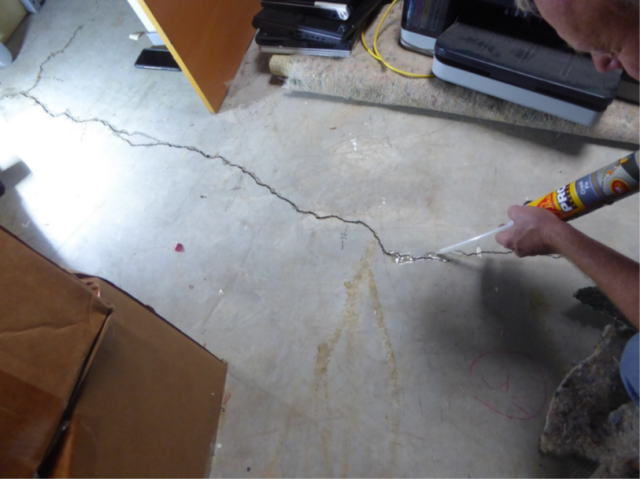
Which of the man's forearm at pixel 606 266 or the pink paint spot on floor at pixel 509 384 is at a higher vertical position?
the man's forearm at pixel 606 266

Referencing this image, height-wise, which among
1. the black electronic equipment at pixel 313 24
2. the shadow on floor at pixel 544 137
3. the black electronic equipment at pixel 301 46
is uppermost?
the black electronic equipment at pixel 313 24

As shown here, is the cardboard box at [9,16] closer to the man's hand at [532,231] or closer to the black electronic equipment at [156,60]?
the black electronic equipment at [156,60]

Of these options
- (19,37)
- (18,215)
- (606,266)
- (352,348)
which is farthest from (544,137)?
(19,37)

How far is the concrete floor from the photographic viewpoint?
99 centimetres

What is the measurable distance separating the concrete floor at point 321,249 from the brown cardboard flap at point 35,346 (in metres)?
0.63

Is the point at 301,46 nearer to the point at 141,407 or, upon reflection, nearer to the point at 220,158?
the point at 220,158

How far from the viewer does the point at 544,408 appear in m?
0.97

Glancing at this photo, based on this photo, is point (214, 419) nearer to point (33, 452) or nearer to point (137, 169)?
point (33, 452)

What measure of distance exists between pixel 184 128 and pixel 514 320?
1367 millimetres

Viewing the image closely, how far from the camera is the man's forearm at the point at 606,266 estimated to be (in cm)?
69

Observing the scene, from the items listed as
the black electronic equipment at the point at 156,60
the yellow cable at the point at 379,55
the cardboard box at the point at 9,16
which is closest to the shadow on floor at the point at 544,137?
the yellow cable at the point at 379,55

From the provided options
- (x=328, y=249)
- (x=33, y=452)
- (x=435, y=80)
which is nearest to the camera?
(x=33, y=452)

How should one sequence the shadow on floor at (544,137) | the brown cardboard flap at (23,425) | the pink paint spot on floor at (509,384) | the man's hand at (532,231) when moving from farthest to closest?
the shadow on floor at (544,137), the pink paint spot on floor at (509,384), the man's hand at (532,231), the brown cardboard flap at (23,425)

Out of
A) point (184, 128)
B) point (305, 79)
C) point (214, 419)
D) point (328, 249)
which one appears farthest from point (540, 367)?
point (184, 128)
